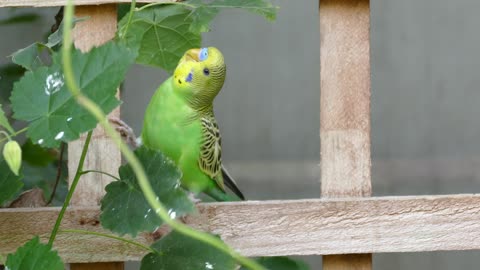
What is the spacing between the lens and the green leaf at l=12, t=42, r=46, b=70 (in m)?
1.24

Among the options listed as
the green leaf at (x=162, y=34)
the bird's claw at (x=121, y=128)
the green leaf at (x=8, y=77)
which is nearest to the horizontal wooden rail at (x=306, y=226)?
the bird's claw at (x=121, y=128)

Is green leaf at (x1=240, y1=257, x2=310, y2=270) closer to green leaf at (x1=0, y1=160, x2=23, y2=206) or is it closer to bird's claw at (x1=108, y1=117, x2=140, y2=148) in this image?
bird's claw at (x1=108, y1=117, x2=140, y2=148)


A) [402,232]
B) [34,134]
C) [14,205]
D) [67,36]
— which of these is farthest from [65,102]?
[402,232]

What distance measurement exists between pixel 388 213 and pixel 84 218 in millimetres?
464

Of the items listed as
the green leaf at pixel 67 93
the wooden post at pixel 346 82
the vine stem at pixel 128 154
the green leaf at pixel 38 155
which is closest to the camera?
the vine stem at pixel 128 154

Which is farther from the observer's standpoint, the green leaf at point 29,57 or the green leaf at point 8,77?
the green leaf at point 8,77

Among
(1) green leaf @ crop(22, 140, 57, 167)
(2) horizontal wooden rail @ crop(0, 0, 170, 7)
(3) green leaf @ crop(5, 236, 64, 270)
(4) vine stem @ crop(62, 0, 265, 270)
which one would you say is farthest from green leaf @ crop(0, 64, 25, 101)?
(4) vine stem @ crop(62, 0, 265, 270)

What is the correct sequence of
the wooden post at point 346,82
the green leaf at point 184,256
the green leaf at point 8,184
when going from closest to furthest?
the green leaf at point 184,256, the green leaf at point 8,184, the wooden post at point 346,82

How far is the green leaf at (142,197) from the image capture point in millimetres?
1131

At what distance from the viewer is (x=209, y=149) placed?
1.47 m

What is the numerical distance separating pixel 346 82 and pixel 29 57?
0.48 m

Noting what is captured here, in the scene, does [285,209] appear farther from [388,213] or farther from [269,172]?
[269,172]

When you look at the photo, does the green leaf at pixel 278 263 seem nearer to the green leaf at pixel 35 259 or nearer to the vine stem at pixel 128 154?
the green leaf at pixel 35 259

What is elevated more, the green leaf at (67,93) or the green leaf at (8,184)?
the green leaf at (67,93)
